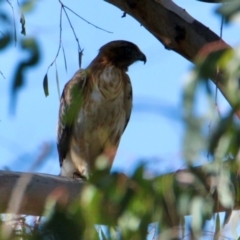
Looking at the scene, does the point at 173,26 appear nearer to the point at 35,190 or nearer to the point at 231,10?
the point at 35,190

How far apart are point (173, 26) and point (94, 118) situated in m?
1.70

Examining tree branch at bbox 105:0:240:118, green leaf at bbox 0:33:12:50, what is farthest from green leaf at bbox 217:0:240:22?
tree branch at bbox 105:0:240:118

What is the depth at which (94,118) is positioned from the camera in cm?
497

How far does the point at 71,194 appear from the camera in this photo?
9.95 feet

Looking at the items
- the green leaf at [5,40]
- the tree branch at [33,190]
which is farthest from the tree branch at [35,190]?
the green leaf at [5,40]

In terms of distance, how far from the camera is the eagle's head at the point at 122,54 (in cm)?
538

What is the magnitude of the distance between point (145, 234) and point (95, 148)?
330 cm

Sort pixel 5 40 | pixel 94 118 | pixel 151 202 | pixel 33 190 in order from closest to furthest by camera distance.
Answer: pixel 151 202 → pixel 5 40 → pixel 33 190 → pixel 94 118

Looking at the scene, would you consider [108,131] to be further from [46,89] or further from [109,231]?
[109,231]

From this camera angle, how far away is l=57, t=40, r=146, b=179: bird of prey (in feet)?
16.3

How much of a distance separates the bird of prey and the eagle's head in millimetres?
59

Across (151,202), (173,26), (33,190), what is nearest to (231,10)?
(151,202)

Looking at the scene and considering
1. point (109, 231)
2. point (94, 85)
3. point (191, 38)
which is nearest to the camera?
point (109, 231)

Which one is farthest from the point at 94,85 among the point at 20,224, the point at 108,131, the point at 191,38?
the point at 20,224
